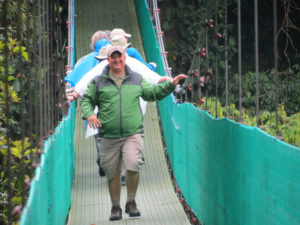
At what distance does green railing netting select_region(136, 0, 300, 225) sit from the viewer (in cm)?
235

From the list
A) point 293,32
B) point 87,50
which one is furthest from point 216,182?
point 293,32

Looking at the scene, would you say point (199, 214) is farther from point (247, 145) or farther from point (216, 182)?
point (247, 145)

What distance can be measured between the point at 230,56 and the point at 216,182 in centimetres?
956

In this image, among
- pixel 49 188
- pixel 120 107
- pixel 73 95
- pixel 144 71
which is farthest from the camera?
pixel 144 71

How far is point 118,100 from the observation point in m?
4.32

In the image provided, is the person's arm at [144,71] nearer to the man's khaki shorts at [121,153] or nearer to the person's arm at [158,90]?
the person's arm at [158,90]

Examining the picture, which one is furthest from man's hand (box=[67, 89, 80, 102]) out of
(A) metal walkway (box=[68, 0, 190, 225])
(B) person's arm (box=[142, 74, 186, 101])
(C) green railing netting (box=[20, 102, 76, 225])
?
(A) metal walkway (box=[68, 0, 190, 225])

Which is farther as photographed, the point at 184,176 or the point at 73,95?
the point at 184,176

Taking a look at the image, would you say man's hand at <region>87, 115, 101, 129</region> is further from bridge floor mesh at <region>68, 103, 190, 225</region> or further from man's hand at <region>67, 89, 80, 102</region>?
bridge floor mesh at <region>68, 103, 190, 225</region>

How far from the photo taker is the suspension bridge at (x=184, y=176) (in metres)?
2.44

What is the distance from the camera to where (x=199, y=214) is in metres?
4.26

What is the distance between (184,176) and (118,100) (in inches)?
35.0

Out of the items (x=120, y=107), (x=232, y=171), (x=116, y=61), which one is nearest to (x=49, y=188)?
(x=232, y=171)

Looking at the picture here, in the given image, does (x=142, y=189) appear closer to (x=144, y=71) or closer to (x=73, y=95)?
(x=144, y=71)
